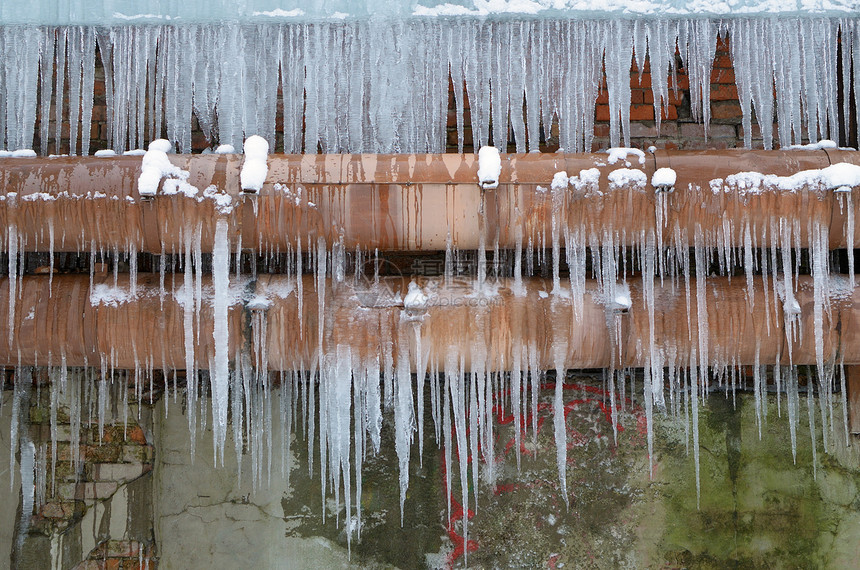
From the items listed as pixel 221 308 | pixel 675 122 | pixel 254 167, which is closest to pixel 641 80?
pixel 675 122

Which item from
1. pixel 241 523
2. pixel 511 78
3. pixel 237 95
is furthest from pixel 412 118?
pixel 241 523

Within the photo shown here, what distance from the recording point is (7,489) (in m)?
2.71

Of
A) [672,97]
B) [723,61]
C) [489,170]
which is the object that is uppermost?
[723,61]

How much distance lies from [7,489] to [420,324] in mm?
2140

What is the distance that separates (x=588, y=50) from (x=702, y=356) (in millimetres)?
1382

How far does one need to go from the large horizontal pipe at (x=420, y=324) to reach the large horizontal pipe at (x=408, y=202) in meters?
0.21

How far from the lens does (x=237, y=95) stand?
2590mm

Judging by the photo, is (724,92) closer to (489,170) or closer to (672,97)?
(672,97)

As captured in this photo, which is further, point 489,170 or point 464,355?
point 464,355

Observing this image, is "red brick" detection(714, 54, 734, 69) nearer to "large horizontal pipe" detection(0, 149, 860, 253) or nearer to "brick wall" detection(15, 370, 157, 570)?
"large horizontal pipe" detection(0, 149, 860, 253)

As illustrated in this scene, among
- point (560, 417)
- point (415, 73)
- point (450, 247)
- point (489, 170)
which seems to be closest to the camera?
point (489, 170)

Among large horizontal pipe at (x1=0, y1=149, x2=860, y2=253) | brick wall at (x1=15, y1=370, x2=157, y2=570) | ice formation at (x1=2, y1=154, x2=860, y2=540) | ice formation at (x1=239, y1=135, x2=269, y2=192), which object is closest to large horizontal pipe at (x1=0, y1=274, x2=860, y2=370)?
ice formation at (x1=2, y1=154, x2=860, y2=540)

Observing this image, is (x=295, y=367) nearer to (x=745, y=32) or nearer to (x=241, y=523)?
(x=241, y=523)

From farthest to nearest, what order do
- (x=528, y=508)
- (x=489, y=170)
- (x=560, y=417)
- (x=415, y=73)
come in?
(x=528, y=508)
(x=415, y=73)
(x=560, y=417)
(x=489, y=170)
